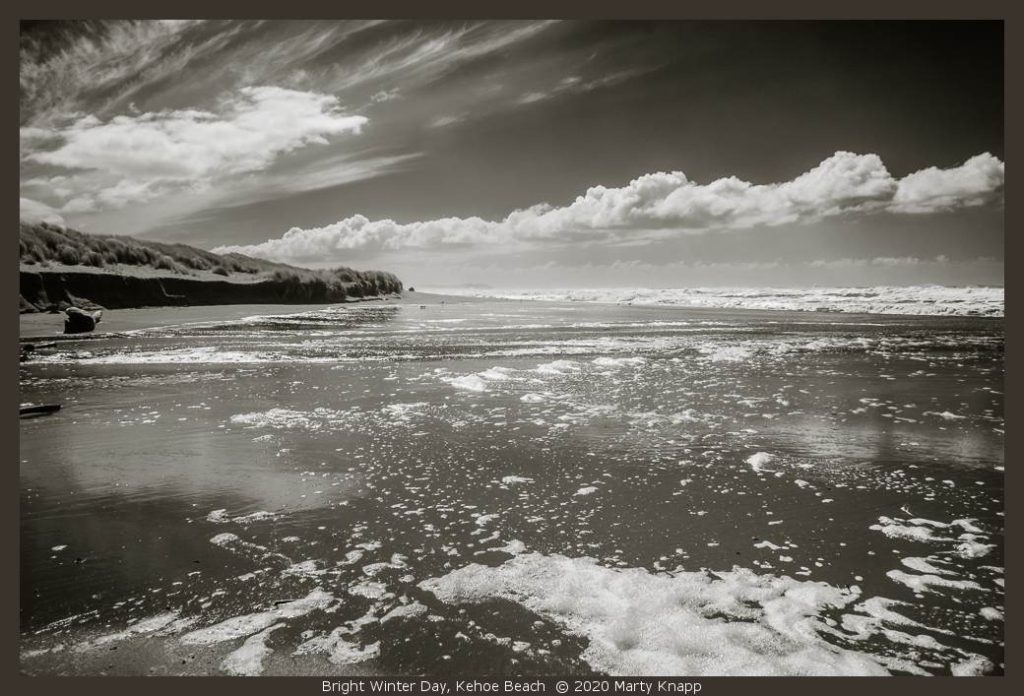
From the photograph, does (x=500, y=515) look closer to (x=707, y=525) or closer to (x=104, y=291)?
(x=707, y=525)

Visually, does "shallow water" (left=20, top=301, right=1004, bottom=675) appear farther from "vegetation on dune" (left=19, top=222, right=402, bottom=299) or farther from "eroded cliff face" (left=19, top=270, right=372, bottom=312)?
"vegetation on dune" (left=19, top=222, right=402, bottom=299)

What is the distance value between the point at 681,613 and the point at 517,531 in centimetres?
106

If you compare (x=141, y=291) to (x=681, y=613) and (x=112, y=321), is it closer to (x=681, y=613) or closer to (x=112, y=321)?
Answer: (x=112, y=321)

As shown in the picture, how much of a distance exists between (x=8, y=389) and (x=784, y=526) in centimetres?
638

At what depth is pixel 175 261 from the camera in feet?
96.9

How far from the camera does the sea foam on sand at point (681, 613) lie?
2221 millimetres

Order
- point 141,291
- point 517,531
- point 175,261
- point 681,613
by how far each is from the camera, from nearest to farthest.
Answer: point 681,613 < point 517,531 < point 141,291 < point 175,261

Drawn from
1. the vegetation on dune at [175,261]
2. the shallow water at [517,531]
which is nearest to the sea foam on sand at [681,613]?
the shallow water at [517,531]

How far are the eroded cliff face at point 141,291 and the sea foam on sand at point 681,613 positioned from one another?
24.7 meters

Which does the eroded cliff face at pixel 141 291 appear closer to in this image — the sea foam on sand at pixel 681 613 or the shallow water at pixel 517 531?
the shallow water at pixel 517 531

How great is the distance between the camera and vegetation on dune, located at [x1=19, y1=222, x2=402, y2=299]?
→ 21297mm

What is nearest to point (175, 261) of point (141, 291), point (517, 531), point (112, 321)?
point (141, 291)

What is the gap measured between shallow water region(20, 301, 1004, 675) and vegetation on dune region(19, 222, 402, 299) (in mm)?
18174

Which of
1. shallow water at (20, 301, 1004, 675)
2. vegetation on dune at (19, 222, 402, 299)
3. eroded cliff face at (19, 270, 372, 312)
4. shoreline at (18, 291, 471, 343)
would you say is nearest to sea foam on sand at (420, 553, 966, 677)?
shallow water at (20, 301, 1004, 675)
